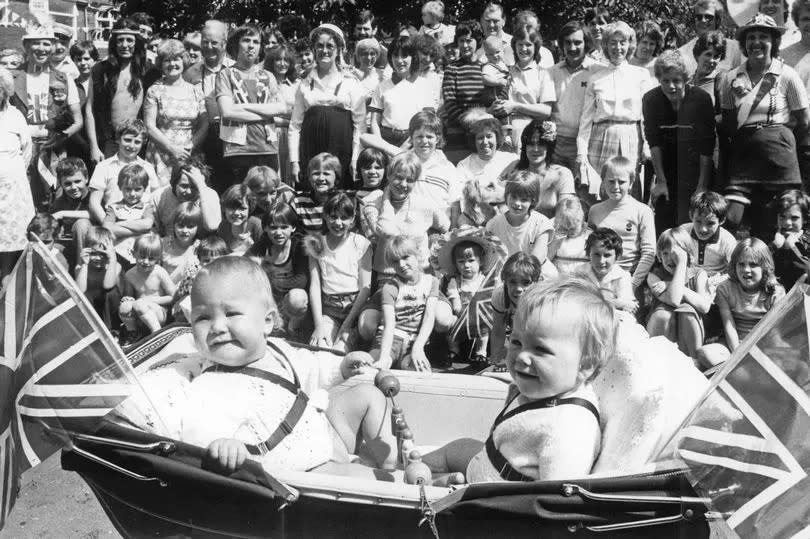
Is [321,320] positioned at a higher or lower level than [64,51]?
lower

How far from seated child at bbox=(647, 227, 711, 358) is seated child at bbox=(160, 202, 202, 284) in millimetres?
2898

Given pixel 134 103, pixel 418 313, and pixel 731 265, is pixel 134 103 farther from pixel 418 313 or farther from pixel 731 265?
pixel 731 265

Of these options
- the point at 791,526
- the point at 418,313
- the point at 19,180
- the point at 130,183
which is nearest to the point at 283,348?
the point at 791,526

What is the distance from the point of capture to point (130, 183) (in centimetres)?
779

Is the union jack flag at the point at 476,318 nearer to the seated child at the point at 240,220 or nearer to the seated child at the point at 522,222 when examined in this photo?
the seated child at the point at 522,222

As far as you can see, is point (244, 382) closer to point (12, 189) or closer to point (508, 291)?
point (508, 291)

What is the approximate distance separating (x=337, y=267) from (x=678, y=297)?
6.64ft

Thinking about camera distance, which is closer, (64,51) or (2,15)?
(64,51)

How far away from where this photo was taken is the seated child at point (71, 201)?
7.87 m

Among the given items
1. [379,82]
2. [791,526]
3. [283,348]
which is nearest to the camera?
[791,526]

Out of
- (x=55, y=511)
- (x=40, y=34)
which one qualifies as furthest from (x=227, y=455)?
(x=40, y=34)

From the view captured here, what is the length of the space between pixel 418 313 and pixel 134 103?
10.7 ft

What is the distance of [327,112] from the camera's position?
7.85m

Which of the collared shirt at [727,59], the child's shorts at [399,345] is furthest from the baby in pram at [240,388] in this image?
the collared shirt at [727,59]
